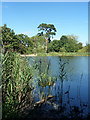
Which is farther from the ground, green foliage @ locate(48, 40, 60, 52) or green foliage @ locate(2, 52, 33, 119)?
green foliage @ locate(48, 40, 60, 52)

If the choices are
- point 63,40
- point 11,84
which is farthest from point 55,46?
point 11,84

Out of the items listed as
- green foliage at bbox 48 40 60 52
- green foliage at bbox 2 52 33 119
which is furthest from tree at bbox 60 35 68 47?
green foliage at bbox 2 52 33 119

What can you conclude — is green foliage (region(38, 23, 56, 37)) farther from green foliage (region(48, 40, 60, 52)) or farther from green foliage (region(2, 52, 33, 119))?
green foliage (region(2, 52, 33, 119))

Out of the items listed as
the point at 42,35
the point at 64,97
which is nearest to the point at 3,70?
the point at 64,97

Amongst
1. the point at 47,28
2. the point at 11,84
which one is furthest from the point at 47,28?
the point at 11,84

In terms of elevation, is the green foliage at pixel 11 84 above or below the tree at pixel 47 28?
below

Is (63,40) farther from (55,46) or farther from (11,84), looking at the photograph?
(11,84)

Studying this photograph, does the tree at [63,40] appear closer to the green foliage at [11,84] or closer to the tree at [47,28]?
the tree at [47,28]

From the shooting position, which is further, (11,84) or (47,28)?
(47,28)

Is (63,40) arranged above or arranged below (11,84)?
above

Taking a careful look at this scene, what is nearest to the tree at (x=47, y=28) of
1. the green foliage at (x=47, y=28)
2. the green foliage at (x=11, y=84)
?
the green foliage at (x=47, y=28)

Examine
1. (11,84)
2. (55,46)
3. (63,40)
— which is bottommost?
(11,84)

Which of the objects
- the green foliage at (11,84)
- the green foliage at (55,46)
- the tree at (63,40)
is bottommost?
the green foliage at (11,84)

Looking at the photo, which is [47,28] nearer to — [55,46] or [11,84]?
[55,46]
